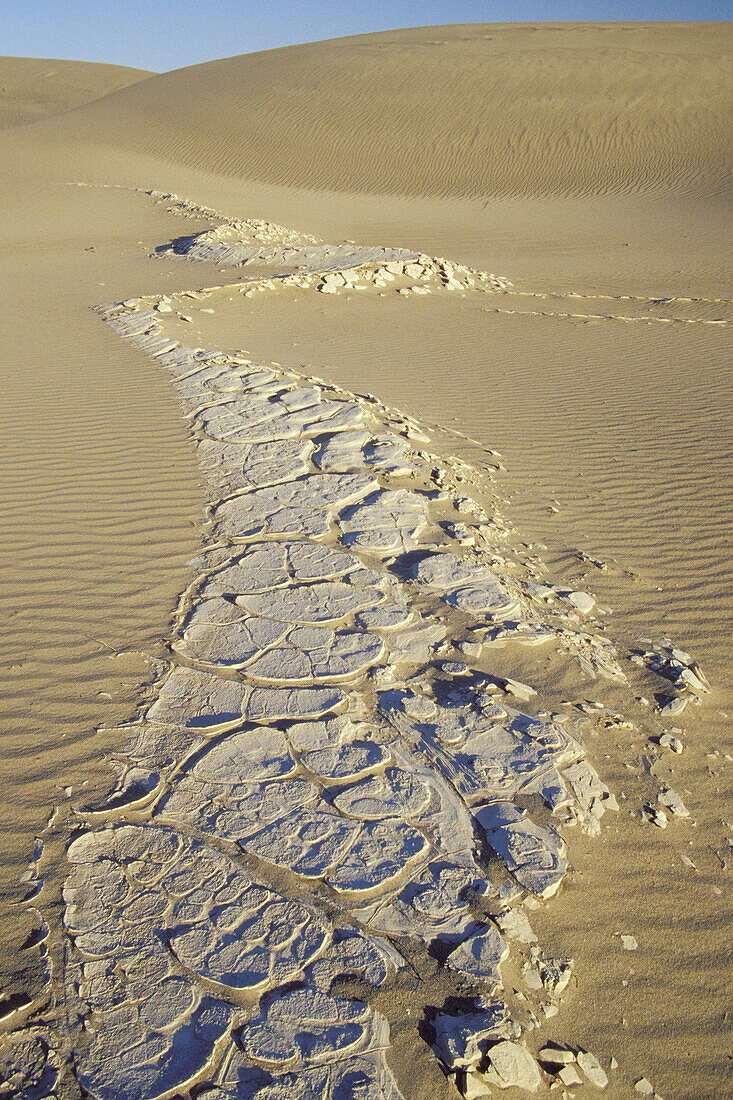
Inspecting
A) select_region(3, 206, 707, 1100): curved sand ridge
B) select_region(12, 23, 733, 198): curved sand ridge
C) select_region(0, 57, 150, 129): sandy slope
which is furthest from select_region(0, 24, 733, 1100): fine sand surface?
select_region(0, 57, 150, 129): sandy slope

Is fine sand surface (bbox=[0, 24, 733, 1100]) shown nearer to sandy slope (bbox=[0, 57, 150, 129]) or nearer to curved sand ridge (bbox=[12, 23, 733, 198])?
curved sand ridge (bbox=[12, 23, 733, 198])

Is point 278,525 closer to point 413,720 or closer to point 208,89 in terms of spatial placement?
point 413,720

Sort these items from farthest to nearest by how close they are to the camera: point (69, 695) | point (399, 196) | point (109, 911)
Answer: point (399, 196) → point (69, 695) → point (109, 911)

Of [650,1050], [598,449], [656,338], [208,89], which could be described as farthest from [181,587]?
[208,89]

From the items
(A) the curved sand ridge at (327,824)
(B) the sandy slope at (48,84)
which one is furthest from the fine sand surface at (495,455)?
(B) the sandy slope at (48,84)

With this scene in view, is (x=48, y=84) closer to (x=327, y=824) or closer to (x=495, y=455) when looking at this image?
(x=495, y=455)

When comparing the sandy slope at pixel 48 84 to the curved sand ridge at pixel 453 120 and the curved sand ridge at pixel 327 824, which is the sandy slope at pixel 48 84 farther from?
the curved sand ridge at pixel 327 824

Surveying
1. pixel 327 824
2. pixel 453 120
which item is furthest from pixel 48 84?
pixel 327 824

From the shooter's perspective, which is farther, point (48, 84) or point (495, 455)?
point (48, 84)
